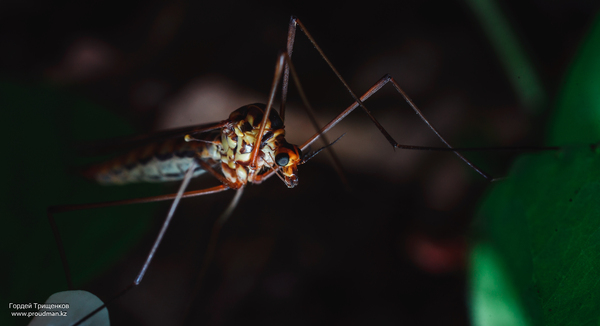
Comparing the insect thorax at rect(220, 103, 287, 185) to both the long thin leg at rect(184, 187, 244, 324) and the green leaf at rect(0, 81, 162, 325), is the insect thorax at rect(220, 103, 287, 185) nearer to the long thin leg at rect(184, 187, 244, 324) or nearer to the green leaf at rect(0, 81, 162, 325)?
the long thin leg at rect(184, 187, 244, 324)

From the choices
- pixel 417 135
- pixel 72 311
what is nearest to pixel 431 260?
pixel 417 135

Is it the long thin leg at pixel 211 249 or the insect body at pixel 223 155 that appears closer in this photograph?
the insect body at pixel 223 155

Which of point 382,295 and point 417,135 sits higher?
point 417,135

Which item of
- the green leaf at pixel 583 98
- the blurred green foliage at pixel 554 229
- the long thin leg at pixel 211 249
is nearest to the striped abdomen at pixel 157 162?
the long thin leg at pixel 211 249

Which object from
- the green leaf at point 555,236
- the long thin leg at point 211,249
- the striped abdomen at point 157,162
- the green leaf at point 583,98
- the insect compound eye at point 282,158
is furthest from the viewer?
the long thin leg at point 211,249

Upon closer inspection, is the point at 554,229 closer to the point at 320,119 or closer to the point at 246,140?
the point at 246,140

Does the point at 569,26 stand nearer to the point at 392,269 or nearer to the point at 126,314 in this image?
the point at 392,269

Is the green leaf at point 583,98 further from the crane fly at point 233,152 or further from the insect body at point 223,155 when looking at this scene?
the insect body at point 223,155

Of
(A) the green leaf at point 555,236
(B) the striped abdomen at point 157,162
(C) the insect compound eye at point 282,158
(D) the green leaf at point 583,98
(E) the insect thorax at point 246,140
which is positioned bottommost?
(A) the green leaf at point 555,236
